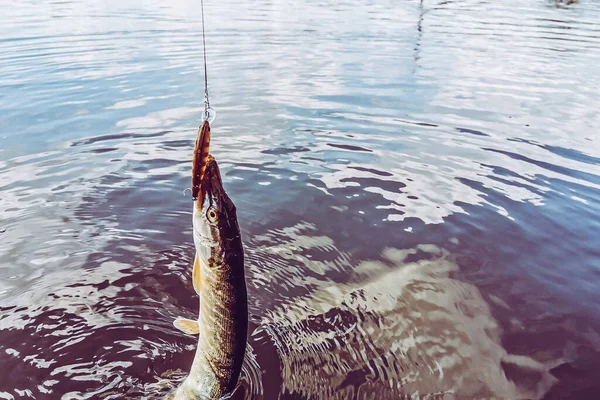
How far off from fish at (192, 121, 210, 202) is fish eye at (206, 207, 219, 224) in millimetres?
73

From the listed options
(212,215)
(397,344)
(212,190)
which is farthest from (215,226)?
(397,344)

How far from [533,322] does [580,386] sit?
0.78m

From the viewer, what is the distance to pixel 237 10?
102 ft

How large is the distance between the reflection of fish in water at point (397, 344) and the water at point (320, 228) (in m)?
0.02

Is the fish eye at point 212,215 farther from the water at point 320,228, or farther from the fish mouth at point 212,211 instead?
the water at point 320,228

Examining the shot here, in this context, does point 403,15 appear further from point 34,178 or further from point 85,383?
point 85,383

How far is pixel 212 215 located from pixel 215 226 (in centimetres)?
6

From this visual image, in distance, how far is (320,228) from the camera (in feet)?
19.9

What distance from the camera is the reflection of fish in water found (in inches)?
149

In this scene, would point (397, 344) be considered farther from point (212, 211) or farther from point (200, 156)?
point (200, 156)

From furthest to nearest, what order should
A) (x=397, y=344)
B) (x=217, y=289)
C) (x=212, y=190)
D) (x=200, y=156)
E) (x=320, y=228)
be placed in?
1. (x=320, y=228)
2. (x=397, y=344)
3. (x=217, y=289)
4. (x=212, y=190)
5. (x=200, y=156)

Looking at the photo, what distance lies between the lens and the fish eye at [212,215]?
260cm

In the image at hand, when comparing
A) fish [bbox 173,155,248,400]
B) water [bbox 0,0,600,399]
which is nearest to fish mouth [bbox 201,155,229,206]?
fish [bbox 173,155,248,400]

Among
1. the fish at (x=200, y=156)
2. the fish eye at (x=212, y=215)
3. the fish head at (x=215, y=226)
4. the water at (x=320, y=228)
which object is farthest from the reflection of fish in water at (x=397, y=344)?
the fish at (x=200, y=156)
